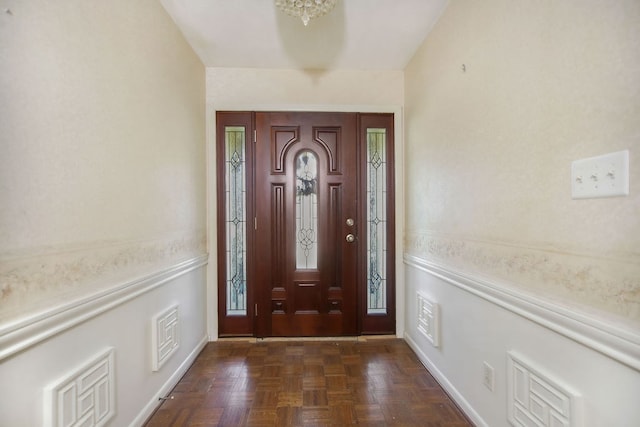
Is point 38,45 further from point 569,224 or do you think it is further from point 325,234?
point 325,234

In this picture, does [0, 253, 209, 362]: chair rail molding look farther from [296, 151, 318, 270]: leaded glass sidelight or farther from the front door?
[296, 151, 318, 270]: leaded glass sidelight

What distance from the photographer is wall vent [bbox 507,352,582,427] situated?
1010 millimetres

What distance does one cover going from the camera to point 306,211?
2.74 metres

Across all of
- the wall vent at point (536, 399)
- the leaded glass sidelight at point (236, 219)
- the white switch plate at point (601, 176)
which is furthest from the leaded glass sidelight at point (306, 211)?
the white switch plate at point (601, 176)

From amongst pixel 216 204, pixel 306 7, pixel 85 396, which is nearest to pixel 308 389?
pixel 85 396

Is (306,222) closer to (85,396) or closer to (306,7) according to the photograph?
(306,7)

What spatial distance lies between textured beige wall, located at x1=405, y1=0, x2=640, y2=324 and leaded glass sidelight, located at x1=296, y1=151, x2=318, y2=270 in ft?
3.65

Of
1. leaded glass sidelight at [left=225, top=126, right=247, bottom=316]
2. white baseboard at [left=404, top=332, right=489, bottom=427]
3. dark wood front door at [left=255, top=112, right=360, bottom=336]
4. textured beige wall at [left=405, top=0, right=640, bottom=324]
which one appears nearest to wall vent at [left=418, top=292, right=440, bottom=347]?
white baseboard at [left=404, top=332, right=489, bottom=427]

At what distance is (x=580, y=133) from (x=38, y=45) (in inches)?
70.6

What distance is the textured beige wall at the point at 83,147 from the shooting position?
937mm

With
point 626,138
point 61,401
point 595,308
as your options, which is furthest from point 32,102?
point 595,308

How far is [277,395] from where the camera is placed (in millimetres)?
1865

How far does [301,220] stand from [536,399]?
198cm

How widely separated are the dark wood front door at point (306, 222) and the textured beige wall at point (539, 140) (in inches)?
36.3
